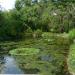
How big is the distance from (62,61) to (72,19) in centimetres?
2586

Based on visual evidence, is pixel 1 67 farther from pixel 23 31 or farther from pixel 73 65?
pixel 23 31

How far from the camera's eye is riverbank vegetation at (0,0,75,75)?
21641mm

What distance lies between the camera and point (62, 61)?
21.5 m

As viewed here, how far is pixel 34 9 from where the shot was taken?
64.3 m

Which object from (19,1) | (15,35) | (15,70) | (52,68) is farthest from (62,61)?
(19,1)

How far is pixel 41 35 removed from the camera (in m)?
52.5

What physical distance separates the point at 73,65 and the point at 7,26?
31222 millimetres

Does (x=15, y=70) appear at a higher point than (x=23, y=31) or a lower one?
higher

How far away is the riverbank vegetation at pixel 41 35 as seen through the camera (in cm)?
2164

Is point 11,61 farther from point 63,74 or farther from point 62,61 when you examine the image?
point 63,74

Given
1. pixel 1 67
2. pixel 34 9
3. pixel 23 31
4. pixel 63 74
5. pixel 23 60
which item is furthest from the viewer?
pixel 34 9

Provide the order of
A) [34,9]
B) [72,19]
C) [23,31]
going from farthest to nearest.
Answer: [34,9]
[23,31]
[72,19]

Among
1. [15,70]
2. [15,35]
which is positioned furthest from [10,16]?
[15,70]

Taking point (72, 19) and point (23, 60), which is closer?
point (23, 60)
